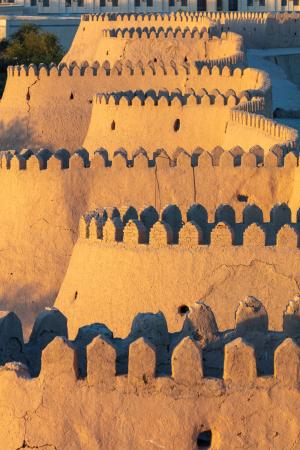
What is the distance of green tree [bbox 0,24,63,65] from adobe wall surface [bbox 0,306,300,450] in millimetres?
56824

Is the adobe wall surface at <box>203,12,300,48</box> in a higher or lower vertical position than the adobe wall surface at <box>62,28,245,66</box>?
lower

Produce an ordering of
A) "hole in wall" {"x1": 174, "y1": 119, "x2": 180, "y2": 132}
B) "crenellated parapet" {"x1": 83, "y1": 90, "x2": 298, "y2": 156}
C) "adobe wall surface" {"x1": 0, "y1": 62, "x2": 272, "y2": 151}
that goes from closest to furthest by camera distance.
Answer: "crenellated parapet" {"x1": 83, "y1": 90, "x2": 298, "y2": 156} < "hole in wall" {"x1": 174, "y1": 119, "x2": 180, "y2": 132} < "adobe wall surface" {"x1": 0, "y1": 62, "x2": 272, "y2": 151}

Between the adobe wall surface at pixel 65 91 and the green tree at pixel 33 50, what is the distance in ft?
82.3

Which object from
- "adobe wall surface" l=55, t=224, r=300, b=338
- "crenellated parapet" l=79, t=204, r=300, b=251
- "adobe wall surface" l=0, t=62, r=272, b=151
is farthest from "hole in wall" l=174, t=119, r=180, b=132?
"adobe wall surface" l=55, t=224, r=300, b=338

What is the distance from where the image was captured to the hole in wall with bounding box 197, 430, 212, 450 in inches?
677

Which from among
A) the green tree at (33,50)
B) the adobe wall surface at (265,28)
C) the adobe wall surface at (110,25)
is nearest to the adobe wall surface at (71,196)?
the adobe wall surface at (110,25)

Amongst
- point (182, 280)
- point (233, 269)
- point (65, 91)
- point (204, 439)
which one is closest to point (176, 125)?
point (65, 91)

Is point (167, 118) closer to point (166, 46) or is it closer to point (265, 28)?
point (166, 46)

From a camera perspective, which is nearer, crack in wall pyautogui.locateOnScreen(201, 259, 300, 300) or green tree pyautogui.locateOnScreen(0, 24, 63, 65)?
crack in wall pyautogui.locateOnScreen(201, 259, 300, 300)

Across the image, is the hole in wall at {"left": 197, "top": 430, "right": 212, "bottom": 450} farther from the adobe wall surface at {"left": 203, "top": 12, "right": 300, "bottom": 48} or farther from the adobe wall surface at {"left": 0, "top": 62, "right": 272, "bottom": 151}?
the adobe wall surface at {"left": 203, "top": 12, "right": 300, "bottom": 48}

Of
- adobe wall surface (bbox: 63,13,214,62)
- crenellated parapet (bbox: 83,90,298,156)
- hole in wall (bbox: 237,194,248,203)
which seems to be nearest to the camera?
hole in wall (bbox: 237,194,248,203)

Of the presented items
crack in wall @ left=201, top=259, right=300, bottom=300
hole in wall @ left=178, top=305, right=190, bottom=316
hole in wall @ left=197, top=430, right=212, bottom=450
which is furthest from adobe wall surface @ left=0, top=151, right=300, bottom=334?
hole in wall @ left=197, top=430, right=212, bottom=450

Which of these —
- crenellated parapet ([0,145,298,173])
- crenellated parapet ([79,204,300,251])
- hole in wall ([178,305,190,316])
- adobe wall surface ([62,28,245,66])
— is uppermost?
crenellated parapet ([79,204,300,251])

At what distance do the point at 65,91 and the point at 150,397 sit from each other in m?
31.2
